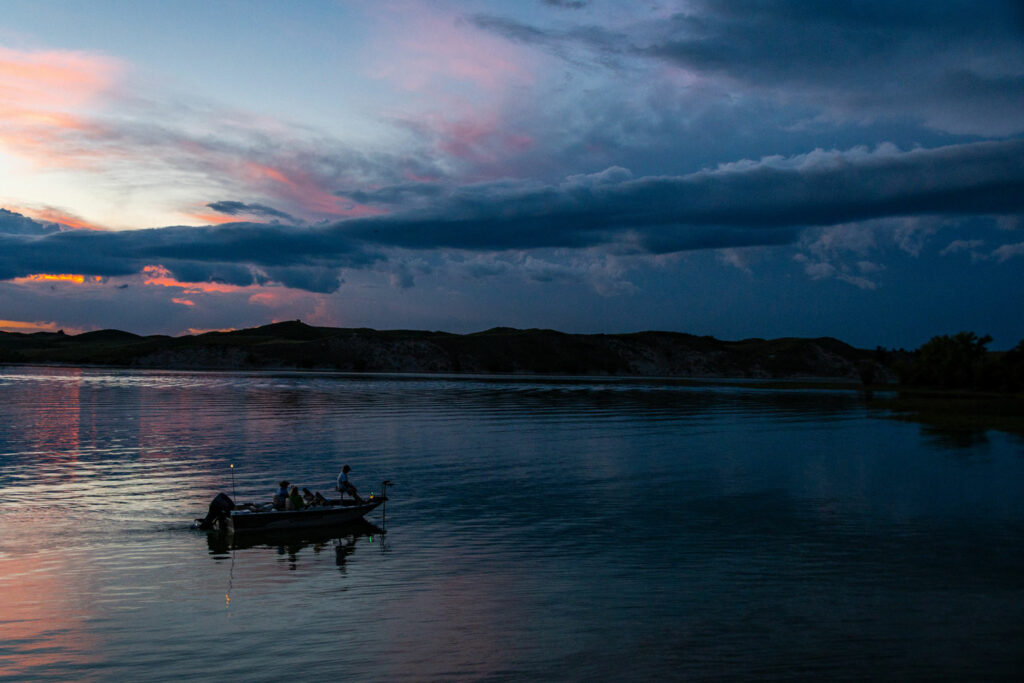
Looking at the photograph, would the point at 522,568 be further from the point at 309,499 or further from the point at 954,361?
the point at 954,361

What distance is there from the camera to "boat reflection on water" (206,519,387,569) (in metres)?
27.0

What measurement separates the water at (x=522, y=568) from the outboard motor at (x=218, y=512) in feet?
4.36

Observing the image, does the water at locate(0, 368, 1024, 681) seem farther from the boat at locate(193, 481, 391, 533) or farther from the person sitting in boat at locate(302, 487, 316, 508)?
the person sitting in boat at locate(302, 487, 316, 508)

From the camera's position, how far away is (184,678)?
15828 mm

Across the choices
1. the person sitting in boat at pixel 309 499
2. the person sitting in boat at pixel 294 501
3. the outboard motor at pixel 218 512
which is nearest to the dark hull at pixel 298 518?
the outboard motor at pixel 218 512

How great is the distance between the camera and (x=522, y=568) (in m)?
24.5

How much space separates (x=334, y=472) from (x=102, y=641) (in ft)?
85.1

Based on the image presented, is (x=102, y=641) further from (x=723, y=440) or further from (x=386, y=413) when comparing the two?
(x=386, y=413)

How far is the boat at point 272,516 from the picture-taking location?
28625 millimetres

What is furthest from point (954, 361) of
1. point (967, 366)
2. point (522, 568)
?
point (522, 568)

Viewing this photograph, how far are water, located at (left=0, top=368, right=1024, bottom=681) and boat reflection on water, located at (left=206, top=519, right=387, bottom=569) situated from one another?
7.0 inches

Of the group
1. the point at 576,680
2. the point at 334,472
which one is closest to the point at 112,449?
the point at 334,472

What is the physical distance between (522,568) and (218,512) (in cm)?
1261

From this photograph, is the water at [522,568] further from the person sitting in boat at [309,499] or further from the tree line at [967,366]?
the tree line at [967,366]
